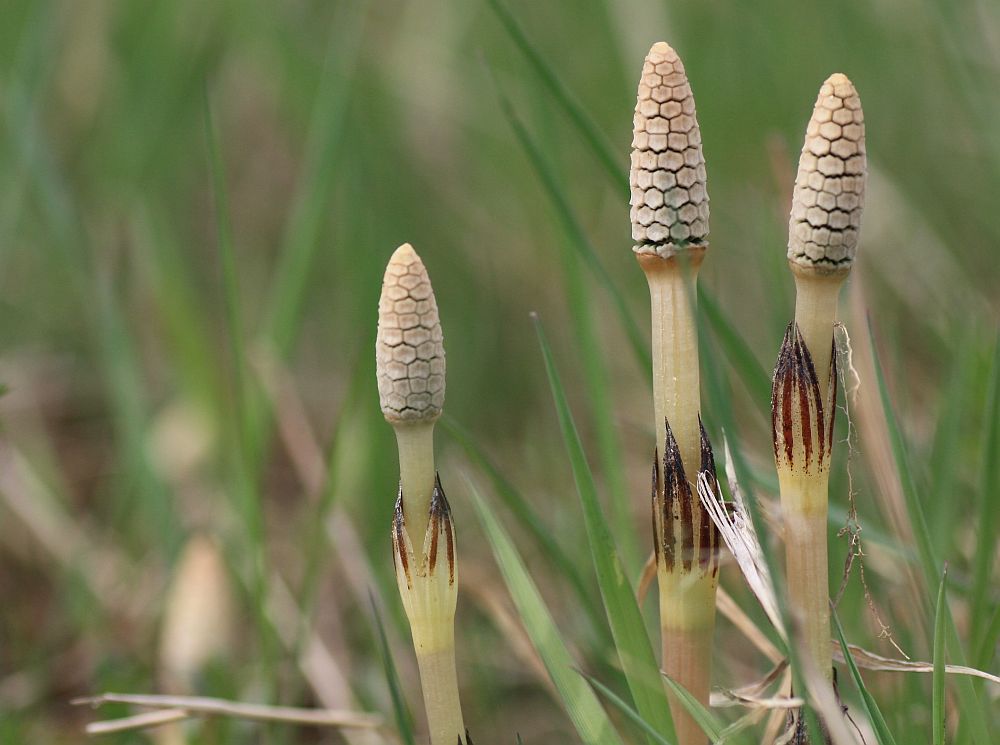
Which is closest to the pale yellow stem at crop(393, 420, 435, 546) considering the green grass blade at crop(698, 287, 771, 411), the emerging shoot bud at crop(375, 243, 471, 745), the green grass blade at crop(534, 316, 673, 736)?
the emerging shoot bud at crop(375, 243, 471, 745)

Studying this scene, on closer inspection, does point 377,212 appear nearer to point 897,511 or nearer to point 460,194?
point 460,194

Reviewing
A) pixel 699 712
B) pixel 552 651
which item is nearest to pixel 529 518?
pixel 552 651

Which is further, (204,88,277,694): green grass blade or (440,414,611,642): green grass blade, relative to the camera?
(204,88,277,694): green grass blade

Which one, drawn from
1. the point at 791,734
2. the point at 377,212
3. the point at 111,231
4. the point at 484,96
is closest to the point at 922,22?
the point at 484,96

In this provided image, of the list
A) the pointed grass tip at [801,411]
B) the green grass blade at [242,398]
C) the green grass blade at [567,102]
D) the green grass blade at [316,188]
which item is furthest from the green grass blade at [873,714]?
the green grass blade at [316,188]

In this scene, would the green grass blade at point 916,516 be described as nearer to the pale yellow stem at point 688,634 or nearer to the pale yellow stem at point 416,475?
the pale yellow stem at point 688,634

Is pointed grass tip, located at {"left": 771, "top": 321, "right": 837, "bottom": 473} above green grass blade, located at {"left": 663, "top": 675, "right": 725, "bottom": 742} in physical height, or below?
above

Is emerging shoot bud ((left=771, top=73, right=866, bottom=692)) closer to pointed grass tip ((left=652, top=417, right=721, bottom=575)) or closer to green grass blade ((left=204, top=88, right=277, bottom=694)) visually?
pointed grass tip ((left=652, top=417, right=721, bottom=575))
